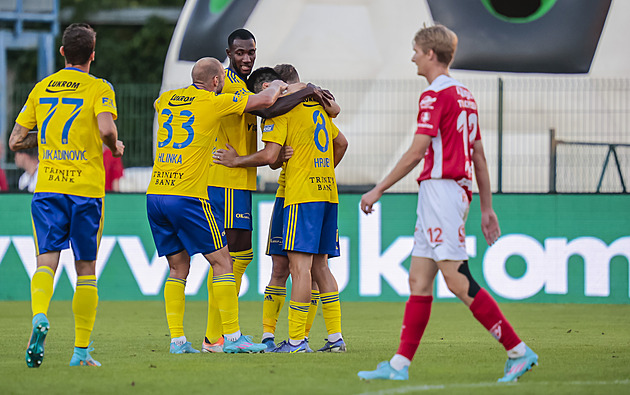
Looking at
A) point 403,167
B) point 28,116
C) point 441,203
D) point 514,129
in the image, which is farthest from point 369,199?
point 514,129

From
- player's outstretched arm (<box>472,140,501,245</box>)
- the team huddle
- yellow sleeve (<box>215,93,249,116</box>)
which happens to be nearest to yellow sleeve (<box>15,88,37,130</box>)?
the team huddle

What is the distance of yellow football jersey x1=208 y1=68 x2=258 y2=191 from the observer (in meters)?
7.66

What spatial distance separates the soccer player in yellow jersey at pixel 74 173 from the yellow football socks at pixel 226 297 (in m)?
0.99

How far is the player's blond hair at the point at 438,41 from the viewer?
5.83 meters

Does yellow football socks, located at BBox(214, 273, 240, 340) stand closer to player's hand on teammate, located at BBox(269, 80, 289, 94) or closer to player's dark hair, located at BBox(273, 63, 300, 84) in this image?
player's hand on teammate, located at BBox(269, 80, 289, 94)

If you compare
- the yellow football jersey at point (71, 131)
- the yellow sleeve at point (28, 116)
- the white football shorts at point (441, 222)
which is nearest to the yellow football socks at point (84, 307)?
the yellow football jersey at point (71, 131)

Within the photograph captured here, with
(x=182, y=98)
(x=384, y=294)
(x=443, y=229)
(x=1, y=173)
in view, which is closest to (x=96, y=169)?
(x=182, y=98)

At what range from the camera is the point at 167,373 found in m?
6.23

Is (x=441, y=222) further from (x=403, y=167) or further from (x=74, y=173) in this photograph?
(x=74, y=173)

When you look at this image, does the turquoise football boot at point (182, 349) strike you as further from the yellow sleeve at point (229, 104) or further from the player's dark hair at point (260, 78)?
the player's dark hair at point (260, 78)

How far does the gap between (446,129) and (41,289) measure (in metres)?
2.81

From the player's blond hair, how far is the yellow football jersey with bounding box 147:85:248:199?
1.73 meters

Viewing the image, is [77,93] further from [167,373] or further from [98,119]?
[167,373]

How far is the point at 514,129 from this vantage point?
14.2 m
